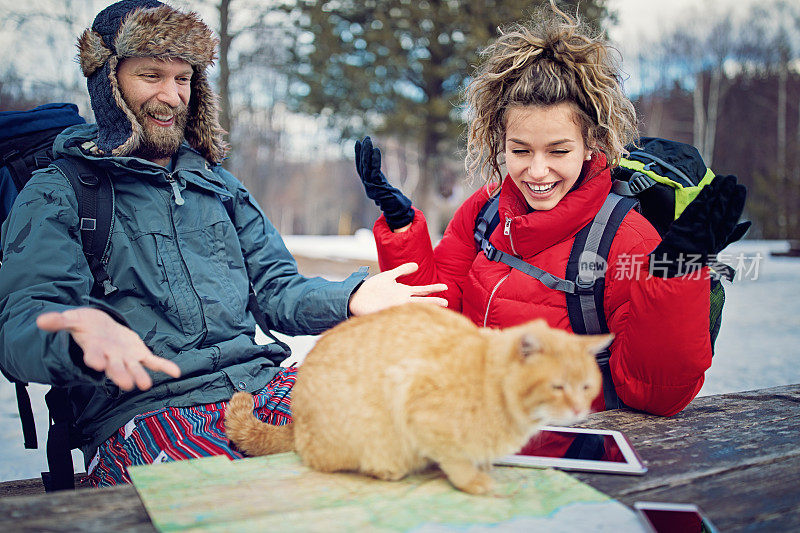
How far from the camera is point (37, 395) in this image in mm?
4574

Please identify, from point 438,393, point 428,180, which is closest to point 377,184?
point 438,393

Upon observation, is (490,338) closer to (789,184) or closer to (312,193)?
(789,184)

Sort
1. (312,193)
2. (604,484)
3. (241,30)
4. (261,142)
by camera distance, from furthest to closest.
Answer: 1. (312,193)
2. (261,142)
3. (241,30)
4. (604,484)

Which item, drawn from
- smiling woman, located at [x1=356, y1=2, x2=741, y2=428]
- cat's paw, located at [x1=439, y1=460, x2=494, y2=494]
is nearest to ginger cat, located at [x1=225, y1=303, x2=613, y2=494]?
cat's paw, located at [x1=439, y1=460, x2=494, y2=494]

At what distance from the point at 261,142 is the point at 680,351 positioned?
64.2ft

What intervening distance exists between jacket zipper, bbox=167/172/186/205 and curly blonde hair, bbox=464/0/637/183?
4.15 ft

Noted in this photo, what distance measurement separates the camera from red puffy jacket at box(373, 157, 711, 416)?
1.86 metres

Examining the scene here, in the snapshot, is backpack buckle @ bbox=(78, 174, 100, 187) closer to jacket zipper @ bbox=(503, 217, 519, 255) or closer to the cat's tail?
the cat's tail

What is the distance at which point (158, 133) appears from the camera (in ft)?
7.86

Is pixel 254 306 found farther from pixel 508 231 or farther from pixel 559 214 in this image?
pixel 559 214

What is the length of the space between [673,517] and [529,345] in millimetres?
490

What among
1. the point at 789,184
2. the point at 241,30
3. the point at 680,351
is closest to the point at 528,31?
the point at 680,351

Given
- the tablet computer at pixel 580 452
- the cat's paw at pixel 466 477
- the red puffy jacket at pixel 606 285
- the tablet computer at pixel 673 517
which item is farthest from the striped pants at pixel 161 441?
the tablet computer at pixel 673 517

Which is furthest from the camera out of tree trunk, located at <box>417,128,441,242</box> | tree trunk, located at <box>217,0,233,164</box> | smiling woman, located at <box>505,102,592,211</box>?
tree trunk, located at <box>417,128,441,242</box>
